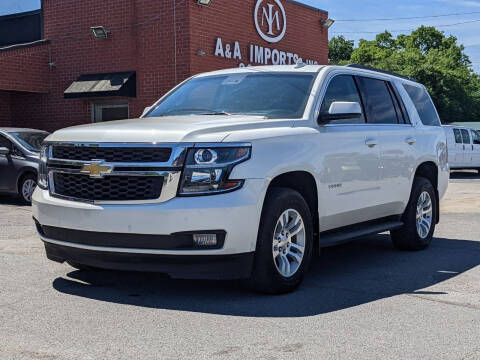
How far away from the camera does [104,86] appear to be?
1747cm

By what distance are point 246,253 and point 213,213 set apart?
1.39 feet

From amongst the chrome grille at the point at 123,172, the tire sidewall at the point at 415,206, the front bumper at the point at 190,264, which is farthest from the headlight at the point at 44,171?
the tire sidewall at the point at 415,206

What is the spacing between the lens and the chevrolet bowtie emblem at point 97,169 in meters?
5.38

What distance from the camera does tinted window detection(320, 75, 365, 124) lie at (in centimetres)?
673

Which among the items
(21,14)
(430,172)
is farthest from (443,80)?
(430,172)

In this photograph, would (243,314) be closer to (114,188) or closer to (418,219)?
(114,188)

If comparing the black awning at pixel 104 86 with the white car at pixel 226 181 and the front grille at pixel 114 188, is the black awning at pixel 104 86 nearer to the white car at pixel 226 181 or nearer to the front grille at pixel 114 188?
the white car at pixel 226 181

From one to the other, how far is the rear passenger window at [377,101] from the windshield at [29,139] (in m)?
7.89

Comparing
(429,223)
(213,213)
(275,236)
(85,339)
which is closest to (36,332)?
(85,339)

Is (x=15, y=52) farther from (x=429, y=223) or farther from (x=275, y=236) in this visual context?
(x=275, y=236)

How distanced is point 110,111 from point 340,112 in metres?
12.8

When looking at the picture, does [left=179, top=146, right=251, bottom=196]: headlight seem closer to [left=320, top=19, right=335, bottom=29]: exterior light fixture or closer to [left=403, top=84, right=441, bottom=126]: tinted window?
[left=403, top=84, right=441, bottom=126]: tinted window

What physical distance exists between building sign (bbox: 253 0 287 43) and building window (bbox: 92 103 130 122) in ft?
14.3

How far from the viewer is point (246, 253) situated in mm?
5309
